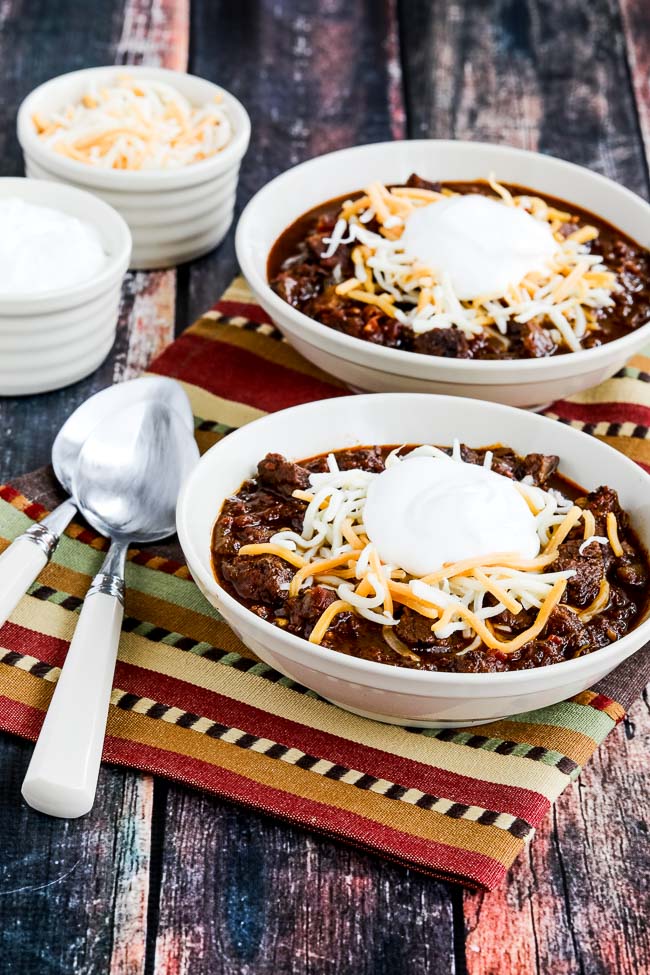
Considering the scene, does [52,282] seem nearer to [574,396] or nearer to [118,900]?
[574,396]

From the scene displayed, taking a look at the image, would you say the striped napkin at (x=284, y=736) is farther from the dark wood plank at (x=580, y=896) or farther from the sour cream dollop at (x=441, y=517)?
the sour cream dollop at (x=441, y=517)

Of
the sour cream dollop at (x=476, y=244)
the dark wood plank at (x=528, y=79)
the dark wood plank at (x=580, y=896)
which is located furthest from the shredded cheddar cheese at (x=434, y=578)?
the dark wood plank at (x=528, y=79)

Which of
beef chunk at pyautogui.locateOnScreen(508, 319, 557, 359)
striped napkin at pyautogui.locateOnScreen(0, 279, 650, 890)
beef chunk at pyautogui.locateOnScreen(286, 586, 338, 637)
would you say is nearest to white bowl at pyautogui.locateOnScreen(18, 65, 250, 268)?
beef chunk at pyautogui.locateOnScreen(508, 319, 557, 359)

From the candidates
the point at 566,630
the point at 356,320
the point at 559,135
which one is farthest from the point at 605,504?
the point at 559,135

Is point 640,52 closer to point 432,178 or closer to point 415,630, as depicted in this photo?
point 432,178

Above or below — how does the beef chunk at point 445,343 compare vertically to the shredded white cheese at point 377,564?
below

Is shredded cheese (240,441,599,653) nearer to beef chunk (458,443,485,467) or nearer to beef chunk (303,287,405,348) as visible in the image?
beef chunk (458,443,485,467)

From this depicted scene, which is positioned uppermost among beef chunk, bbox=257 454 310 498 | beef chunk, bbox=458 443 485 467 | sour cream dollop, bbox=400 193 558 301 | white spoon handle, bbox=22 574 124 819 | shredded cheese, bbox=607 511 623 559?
sour cream dollop, bbox=400 193 558 301
